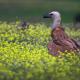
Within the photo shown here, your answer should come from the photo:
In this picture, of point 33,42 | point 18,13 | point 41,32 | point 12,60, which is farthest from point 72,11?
point 12,60

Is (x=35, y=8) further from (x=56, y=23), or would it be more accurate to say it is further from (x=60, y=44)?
(x=60, y=44)

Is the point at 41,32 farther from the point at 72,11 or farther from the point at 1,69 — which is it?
the point at 72,11

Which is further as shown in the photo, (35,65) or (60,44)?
(60,44)

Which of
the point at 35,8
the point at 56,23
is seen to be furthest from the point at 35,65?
the point at 35,8

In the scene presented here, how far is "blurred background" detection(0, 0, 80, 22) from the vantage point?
27.9 m

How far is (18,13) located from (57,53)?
17463 millimetres

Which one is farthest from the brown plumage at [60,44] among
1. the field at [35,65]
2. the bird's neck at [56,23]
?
the bird's neck at [56,23]

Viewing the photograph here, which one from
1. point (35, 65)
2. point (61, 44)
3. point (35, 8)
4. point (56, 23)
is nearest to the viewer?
point (35, 65)

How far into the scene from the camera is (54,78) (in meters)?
8.58

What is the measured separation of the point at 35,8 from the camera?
3291 centimetres

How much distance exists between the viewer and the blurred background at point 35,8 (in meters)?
27.9

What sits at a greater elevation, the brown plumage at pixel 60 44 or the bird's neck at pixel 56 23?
the bird's neck at pixel 56 23

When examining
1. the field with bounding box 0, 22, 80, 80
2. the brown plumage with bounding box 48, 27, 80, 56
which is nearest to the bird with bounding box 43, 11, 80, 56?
the brown plumage with bounding box 48, 27, 80, 56

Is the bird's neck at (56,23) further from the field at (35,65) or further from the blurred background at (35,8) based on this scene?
the blurred background at (35,8)
